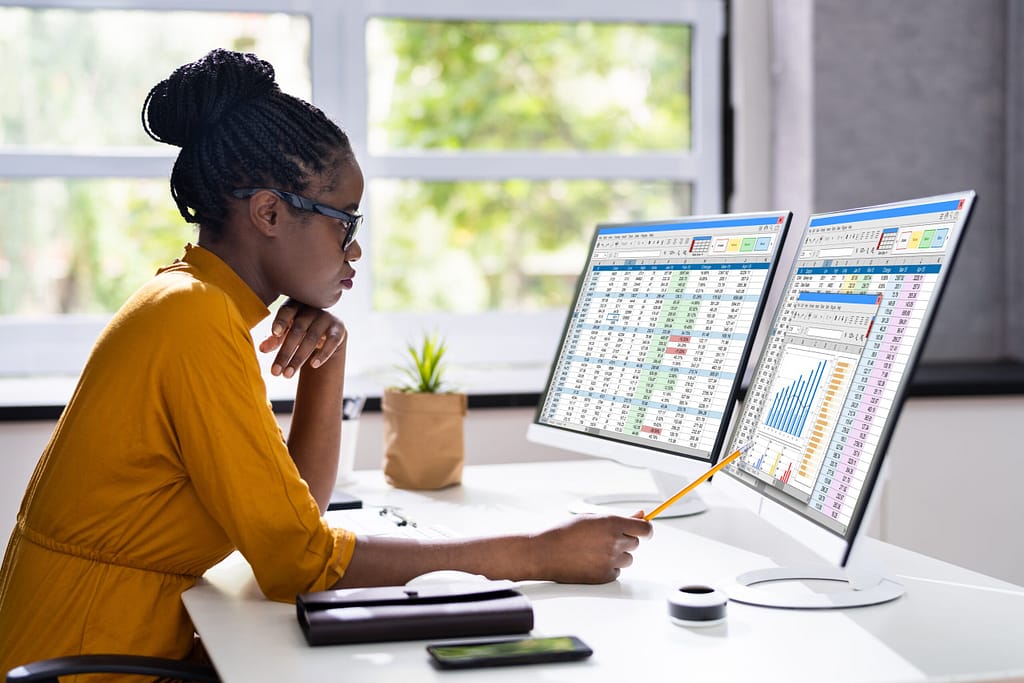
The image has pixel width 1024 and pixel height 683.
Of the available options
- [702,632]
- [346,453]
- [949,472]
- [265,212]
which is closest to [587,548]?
[702,632]

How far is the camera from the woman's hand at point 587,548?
133cm

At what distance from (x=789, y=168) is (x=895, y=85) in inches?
13.7

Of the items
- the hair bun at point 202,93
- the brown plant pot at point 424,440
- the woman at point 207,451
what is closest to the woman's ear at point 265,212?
the woman at point 207,451

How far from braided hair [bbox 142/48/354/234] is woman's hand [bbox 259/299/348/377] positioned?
296 millimetres

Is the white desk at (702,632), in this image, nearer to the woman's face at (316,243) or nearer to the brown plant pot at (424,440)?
the woman's face at (316,243)

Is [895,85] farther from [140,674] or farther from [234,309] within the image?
[140,674]

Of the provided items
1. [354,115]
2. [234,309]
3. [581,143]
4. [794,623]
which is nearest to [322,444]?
[234,309]

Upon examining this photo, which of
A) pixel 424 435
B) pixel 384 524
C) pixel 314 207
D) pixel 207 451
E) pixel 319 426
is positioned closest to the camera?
pixel 207 451

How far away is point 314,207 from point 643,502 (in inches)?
29.5

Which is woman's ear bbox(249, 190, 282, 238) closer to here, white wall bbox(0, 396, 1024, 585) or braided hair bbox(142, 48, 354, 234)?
braided hair bbox(142, 48, 354, 234)

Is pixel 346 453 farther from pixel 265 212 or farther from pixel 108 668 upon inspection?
pixel 108 668

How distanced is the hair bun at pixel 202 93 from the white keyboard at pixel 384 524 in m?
0.58

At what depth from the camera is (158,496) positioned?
1301 millimetres

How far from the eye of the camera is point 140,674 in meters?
1.17
